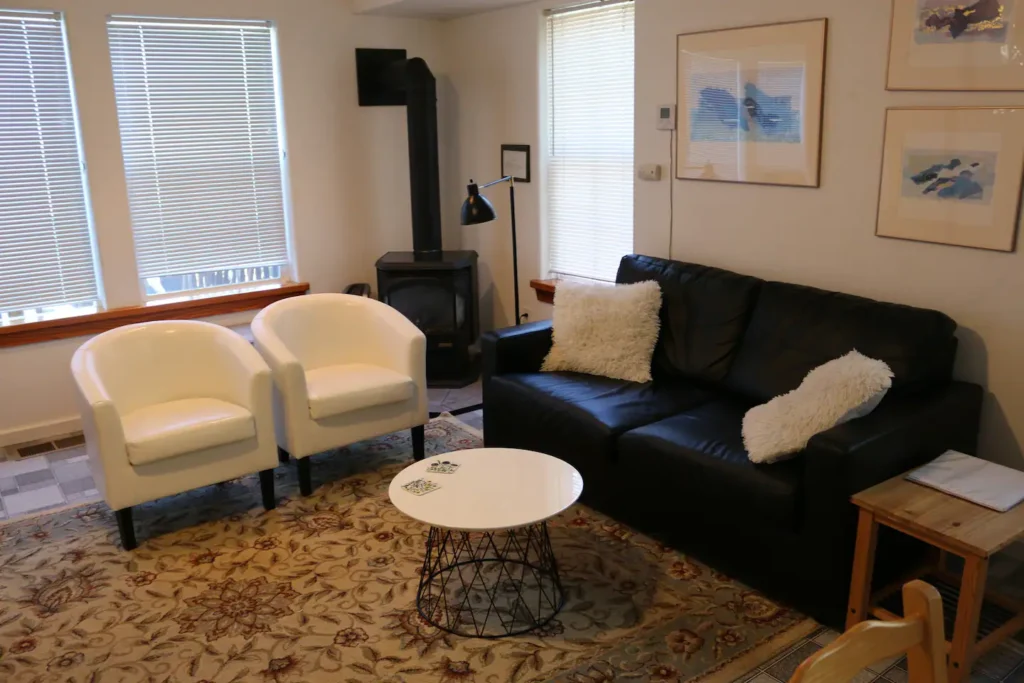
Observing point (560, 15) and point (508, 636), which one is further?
point (560, 15)

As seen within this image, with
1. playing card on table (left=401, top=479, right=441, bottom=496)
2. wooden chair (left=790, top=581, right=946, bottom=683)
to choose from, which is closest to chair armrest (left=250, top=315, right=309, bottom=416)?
playing card on table (left=401, top=479, right=441, bottom=496)

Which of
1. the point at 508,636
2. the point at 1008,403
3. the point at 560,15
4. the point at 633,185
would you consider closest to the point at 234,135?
the point at 560,15

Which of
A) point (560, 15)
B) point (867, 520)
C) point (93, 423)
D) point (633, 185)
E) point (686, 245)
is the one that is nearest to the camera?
point (867, 520)

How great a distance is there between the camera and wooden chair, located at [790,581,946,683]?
1131 mm

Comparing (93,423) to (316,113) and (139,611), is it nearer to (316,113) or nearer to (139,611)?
(139,611)

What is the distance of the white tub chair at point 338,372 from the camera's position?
3615 millimetres

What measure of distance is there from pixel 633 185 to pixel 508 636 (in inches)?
98.0

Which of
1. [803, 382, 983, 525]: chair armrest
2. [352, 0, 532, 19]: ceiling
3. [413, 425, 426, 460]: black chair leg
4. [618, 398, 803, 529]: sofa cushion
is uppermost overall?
[352, 0, 532, 19]: ceiling

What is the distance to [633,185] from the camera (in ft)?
14.4

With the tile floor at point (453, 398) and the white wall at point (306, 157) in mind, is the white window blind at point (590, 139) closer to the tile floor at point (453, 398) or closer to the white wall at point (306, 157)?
the tile floor at point (453, 398)

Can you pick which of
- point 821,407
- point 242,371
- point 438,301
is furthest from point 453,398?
point 821,407

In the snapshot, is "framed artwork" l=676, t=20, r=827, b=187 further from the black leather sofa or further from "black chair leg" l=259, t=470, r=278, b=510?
"black chair leg" l=259, t=470, r=278, b=510

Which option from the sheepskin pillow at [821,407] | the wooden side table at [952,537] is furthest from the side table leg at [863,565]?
the sheepskin pillow at [821,407]

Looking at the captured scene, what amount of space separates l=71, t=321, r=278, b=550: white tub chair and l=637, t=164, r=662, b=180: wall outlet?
1984mm
